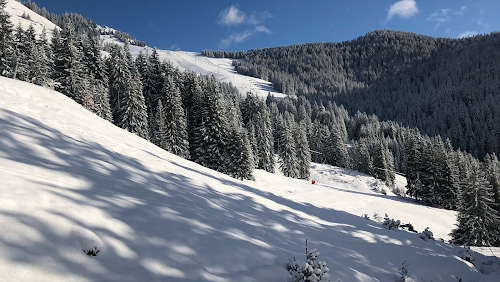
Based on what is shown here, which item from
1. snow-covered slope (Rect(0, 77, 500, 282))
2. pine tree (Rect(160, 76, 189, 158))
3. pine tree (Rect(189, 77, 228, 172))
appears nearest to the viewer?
snow-covered slope (Rect(0, 77, 500, 282))

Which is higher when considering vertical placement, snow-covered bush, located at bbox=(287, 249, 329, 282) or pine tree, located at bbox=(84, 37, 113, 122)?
pine tree, located at bbox=(84, 37, 113, 122)

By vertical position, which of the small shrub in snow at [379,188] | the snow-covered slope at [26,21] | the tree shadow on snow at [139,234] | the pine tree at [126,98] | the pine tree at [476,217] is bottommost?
the small shrub in snow at [379,188]

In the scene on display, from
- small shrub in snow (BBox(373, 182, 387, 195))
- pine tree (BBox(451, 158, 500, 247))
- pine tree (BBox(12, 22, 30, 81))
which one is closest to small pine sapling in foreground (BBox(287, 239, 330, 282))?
pine tree (BBox(451, 158, 500, 247))

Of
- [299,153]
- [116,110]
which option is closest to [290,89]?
[299,153]

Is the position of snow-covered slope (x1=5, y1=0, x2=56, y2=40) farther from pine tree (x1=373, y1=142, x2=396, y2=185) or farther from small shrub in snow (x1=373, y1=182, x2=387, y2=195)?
small shrub in snow (x1=373, y1=182, x2=387, y2=195)

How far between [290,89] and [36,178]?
580 ft

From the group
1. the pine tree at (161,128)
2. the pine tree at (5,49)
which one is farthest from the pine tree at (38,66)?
the pine tree at (161,128)

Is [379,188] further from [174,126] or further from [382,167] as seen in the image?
[174,126]

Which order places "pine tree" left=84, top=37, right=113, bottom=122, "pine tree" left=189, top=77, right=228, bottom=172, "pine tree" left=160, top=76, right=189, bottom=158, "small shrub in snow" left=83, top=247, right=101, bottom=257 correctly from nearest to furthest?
1. "small shrub in snow" left=83, top=247, right=101, bottom=257
2. "pine tree" left=189, top=77, right=228, bottom=172
3. "pine tree" left=84, top=37, right=113, bottom=122
4. "pine tree" left=160, top=76, right=189, bottom=158

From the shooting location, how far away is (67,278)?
2.55 meters

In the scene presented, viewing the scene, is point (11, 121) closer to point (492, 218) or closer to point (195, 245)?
point (195, 245)

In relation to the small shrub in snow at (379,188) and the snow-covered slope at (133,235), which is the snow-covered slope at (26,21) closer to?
the snow-covered slope at (133,235)

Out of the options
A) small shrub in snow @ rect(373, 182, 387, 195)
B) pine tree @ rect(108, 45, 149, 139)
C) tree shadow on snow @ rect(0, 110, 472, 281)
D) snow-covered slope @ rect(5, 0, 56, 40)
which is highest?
snow-covered slope @ rect(5, 0, 56, 40)

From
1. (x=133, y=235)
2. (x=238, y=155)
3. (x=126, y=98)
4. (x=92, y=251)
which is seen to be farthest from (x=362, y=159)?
(x=92, y=251)
